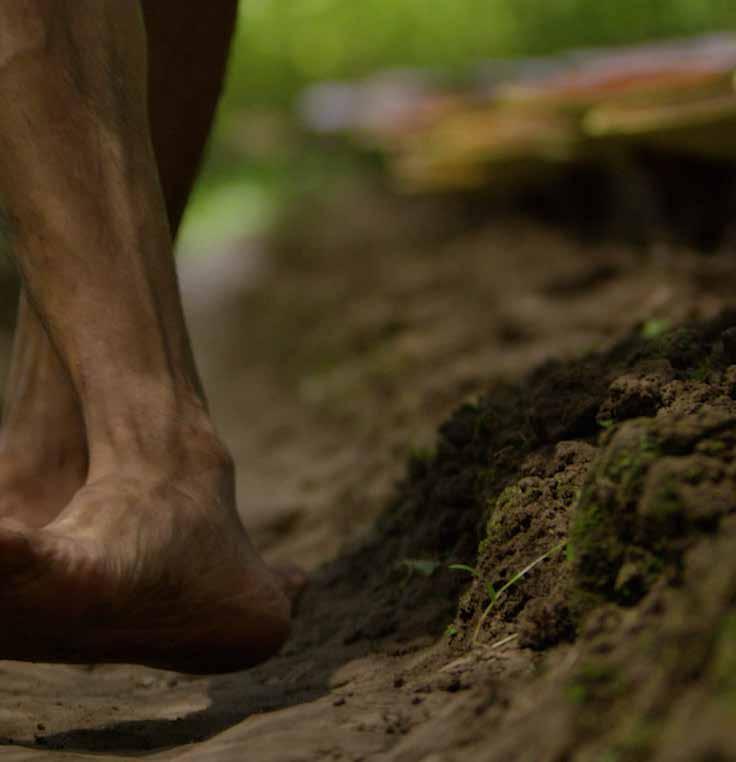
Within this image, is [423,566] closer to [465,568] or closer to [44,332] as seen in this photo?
[465,568]

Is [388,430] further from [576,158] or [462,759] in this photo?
[462,759]

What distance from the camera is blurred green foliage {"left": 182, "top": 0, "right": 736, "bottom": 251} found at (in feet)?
25.0

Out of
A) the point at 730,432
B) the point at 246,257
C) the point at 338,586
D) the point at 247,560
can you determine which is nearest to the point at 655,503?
the point at 730,432

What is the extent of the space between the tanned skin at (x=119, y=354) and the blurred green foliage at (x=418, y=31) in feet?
18.0

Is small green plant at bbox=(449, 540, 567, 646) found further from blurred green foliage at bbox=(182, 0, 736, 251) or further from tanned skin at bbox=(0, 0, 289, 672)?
blurred green foliage at bbox=(182, 0, 736, 251)

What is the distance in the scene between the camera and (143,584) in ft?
5.70

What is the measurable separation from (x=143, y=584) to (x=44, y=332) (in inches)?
26.2

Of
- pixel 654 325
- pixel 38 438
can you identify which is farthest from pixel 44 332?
pixel 654 325

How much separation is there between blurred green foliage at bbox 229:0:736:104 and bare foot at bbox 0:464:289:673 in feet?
18.4

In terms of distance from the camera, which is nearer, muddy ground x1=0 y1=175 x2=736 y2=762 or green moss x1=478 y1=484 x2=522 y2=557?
muddy ground x1=0 y1=175 x2=736 y2=762

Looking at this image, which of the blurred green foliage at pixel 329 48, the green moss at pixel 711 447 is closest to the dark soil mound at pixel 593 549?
the green moss at pixel 711 447

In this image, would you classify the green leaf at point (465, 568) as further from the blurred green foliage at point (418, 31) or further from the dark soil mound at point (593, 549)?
the blurred green foliage at point (418, 31)

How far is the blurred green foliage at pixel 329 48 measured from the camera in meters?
7.62

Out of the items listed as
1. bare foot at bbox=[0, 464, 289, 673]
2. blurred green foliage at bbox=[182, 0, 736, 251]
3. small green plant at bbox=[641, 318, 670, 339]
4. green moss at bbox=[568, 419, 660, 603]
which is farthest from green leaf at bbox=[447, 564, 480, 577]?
blurred green foliage at bbox=[182, 0, 736, 251]
